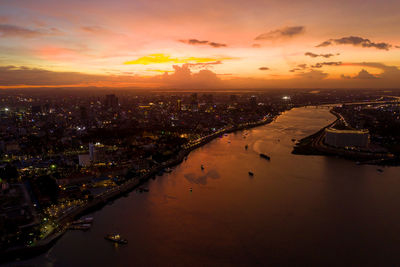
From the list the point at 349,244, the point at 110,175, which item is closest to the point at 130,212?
the point at 110,175

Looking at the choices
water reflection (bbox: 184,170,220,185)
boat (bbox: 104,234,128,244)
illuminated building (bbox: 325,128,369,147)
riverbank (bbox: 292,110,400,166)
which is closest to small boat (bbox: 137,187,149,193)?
water reflection (bbox: 184,170,220,185)

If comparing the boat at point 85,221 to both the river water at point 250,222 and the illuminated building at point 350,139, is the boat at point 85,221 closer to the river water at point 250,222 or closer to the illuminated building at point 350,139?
the river water at point 250,222

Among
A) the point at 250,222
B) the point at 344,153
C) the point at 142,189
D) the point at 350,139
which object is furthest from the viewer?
the point at 350,139

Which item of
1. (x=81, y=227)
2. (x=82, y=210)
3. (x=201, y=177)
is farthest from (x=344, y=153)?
(x=81, y=227)

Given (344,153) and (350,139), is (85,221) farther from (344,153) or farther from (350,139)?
(350,139)

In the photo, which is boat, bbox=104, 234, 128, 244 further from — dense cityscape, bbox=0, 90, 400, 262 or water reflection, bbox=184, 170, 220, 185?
water reflection, bbox=184, 170, 220, 185

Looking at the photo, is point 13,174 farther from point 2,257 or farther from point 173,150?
point 173,150

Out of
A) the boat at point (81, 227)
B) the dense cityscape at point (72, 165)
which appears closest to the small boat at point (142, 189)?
the dense cityscape at point (72, 165)

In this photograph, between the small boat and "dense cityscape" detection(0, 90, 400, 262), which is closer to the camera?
"dense cityscape" detection(0, 90, 400, 262)

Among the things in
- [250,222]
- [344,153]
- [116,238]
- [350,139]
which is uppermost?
[350,139]
